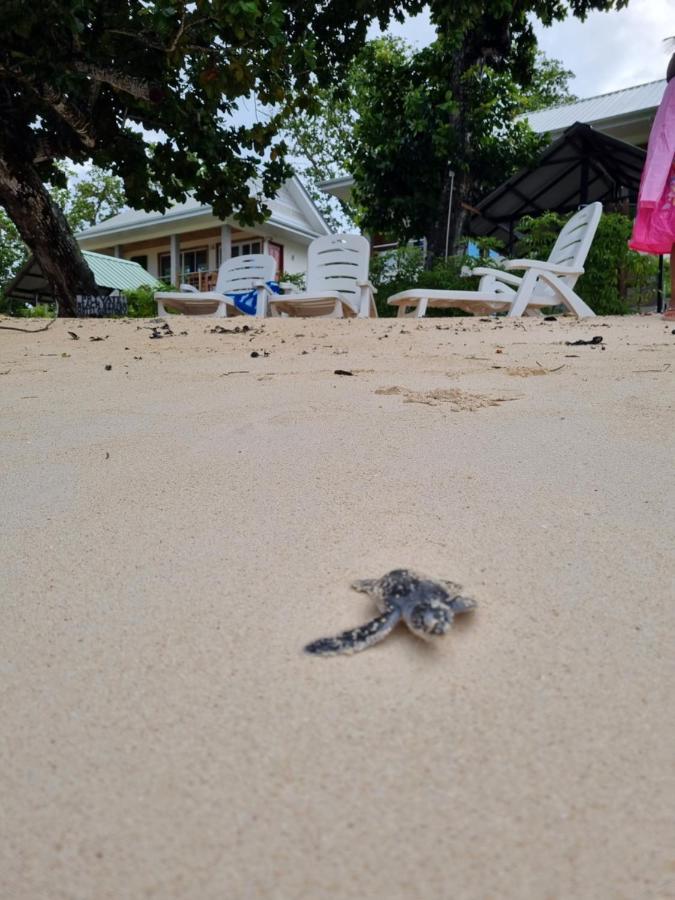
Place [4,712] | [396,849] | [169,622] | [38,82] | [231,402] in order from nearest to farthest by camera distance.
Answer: [396,849], [4,712], [169,622], [231,402], [38,82]

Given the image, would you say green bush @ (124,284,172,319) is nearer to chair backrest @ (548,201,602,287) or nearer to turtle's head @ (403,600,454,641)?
chair backrest @ (548,201,602,287)

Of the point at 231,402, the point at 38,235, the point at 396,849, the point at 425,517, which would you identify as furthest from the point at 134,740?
the point at 38,235

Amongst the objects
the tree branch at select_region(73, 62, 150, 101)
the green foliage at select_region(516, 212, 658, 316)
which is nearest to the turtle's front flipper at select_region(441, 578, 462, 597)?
the tree branch at select_region(73, 62, 150, 101)

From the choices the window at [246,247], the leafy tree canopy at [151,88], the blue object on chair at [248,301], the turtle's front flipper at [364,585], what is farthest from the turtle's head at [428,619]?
the window at [246,247]

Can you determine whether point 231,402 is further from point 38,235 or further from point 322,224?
point 322,224

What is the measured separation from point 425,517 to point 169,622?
2.25 feet

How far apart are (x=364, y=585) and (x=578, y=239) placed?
5906 millimetres

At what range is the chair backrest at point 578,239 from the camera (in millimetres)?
6020

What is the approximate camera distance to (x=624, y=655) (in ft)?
3.60

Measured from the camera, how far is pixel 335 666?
42.3 inches

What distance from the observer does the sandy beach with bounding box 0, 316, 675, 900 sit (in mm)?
760

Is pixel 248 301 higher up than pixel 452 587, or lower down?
higher up

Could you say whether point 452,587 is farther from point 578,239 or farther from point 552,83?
point 552,83

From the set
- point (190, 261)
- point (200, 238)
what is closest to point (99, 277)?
point (200, 238)
